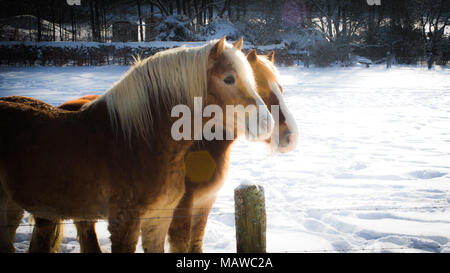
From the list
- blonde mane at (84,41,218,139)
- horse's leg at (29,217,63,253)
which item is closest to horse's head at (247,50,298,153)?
blonde mane at (84,41,218,139)

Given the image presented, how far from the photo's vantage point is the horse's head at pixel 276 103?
7.23 ft

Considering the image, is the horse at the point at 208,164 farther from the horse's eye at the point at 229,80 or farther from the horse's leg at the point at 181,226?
the horse's eye at the point at 229,80

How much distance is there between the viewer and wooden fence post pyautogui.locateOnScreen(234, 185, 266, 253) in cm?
174

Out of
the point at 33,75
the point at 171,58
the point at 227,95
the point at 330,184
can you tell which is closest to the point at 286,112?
the point at 227,95

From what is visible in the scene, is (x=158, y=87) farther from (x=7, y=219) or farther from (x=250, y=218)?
(x=7, y=219)

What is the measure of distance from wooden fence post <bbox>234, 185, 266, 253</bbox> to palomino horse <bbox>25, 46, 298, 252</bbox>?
0.47m

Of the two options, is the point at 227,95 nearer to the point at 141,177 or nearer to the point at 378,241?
the point at 141,177

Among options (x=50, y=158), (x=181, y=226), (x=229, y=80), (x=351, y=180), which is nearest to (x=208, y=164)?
(x=181, y=226)

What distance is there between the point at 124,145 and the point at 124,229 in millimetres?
506

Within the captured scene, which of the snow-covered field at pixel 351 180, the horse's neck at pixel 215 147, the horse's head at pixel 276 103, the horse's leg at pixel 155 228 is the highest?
the horse's head at pixel 276 103

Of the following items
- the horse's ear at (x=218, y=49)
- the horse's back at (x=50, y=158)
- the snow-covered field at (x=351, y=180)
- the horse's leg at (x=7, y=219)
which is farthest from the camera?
the snow-covered field at (x=351, y=180)

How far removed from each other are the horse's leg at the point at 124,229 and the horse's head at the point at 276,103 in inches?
45.0

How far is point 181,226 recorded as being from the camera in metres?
2.15

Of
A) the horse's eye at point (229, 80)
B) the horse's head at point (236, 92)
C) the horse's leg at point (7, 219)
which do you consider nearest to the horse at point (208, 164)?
the horse's head at point (236, 92)
